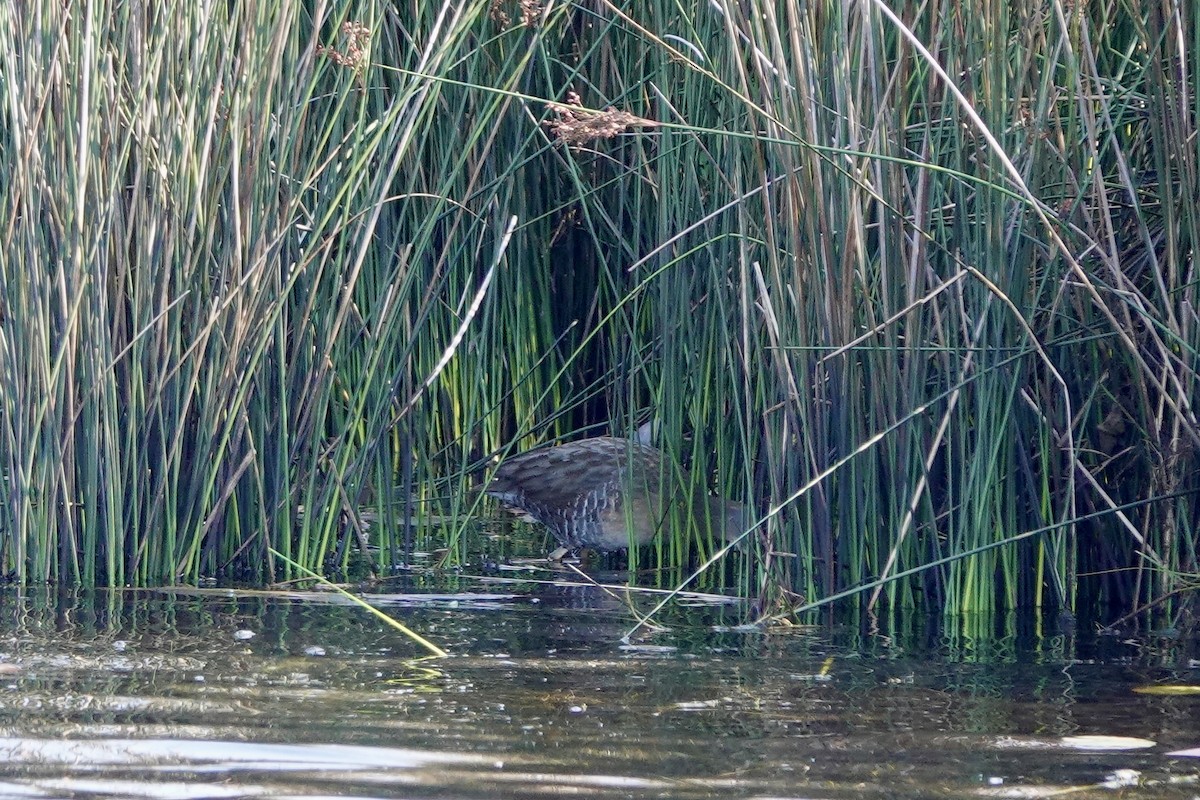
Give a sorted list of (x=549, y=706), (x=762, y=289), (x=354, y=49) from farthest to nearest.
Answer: (x=354, y=49) < (x=762, y=289) < (x=549, y=706)

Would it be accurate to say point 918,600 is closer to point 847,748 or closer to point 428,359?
point 847,748

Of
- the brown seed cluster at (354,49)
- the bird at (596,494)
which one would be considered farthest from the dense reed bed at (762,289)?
the bird at (596,494)

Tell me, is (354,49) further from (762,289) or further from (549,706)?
(549,706)

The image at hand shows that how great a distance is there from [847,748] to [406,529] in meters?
2.10

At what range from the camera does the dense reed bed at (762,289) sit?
3.76 m

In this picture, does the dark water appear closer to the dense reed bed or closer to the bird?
the dense reed bed

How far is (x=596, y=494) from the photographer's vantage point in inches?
200

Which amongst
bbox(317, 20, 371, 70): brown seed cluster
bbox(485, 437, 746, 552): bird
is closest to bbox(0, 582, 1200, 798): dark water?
bbox(485, 437, 746, 552): bird

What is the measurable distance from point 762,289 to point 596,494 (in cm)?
142

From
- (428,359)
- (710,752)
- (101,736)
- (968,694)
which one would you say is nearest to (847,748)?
(710,752)

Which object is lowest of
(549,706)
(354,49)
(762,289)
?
(549,706)

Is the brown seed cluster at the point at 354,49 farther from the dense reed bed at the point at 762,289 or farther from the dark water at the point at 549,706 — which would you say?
the dark water at the point at 549,706

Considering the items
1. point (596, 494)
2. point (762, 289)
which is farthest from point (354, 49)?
point (596, 494)

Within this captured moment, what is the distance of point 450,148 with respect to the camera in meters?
4.64
